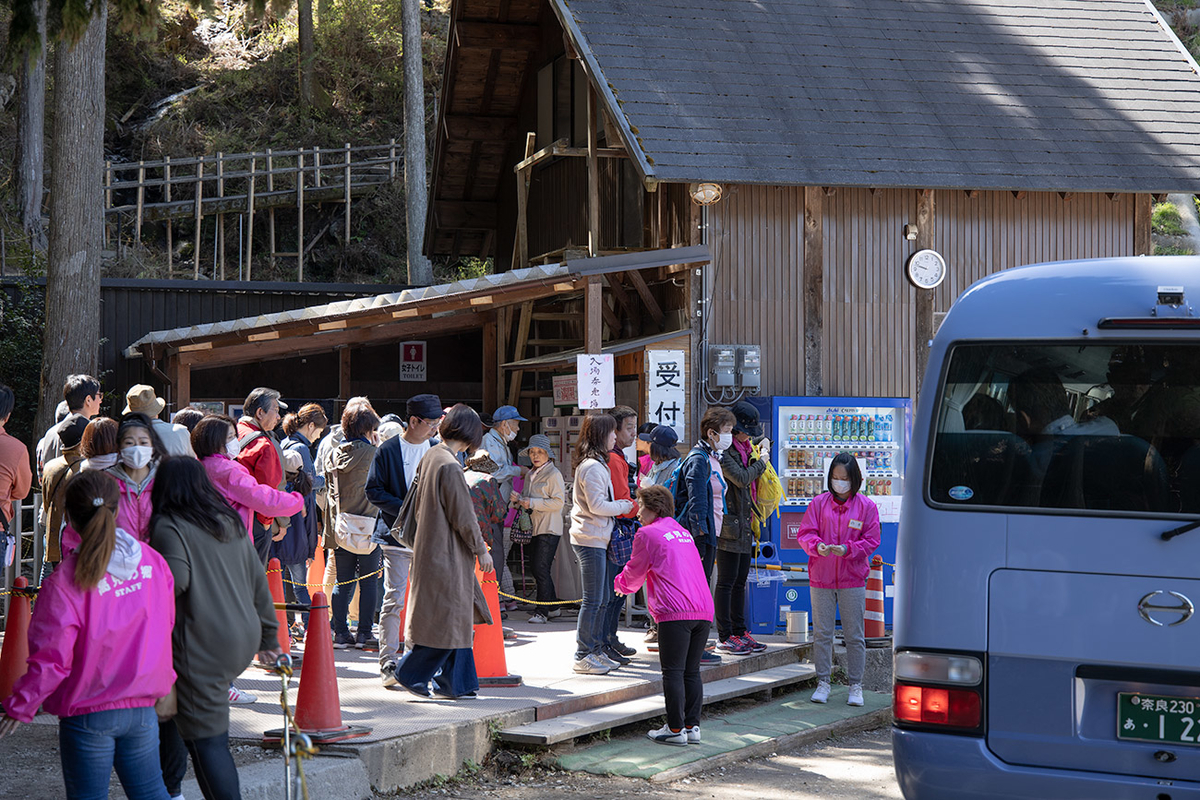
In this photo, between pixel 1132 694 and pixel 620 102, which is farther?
pixel 620 102

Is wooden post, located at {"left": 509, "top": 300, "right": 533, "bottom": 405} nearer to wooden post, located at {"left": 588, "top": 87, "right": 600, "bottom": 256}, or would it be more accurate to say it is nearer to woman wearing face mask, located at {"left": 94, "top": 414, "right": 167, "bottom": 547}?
wooden post, located at {"left": 588, "top": 87, "right": 600, "bottom": 256}

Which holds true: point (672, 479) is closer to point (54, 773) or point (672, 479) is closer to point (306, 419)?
point (306, 419)

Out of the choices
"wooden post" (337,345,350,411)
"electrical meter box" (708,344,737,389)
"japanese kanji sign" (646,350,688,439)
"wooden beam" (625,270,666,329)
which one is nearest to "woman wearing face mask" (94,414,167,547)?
"japanese kanji sign" (646,350,688,439)

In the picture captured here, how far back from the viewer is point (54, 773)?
613 centimetres

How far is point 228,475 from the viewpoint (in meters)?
6.97

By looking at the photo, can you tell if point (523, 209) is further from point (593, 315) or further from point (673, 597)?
point (673, 597)

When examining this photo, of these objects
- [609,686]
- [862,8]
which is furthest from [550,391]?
[609,686]

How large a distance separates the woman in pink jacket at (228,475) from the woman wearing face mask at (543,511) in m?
4.59

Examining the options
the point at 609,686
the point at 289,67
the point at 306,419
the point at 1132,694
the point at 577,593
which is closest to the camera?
the point at 1132,694

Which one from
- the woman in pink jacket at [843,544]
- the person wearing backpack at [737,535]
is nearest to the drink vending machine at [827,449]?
the person wearing backpack at [737,535]

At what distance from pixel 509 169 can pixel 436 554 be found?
13195 millimetres

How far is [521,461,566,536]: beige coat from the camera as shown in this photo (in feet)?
38.3

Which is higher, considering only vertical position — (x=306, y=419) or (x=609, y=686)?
(x=306, y=419)

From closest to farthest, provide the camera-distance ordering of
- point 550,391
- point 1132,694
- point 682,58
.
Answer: point 1132,694 < point 682,58 < point 550,391
